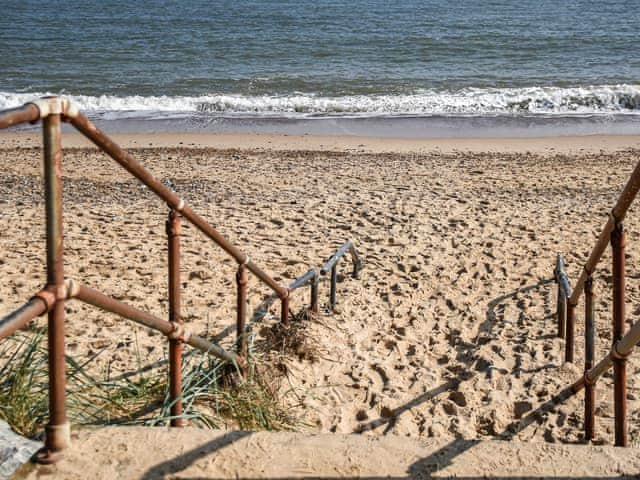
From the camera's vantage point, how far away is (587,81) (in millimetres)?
22781

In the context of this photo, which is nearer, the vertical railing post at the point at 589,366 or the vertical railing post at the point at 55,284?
the vertical railing post at the point at 55,284

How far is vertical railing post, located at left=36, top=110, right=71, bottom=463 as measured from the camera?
2.34 m

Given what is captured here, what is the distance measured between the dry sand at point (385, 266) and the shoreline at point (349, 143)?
1744mm

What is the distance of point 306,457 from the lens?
2.64 m

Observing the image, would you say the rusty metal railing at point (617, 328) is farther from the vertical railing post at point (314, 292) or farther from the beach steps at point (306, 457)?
the vertical railing post at point (314, 292)

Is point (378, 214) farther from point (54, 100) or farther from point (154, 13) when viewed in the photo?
point (154, 13)

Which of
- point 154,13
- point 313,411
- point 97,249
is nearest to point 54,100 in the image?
point 313,411

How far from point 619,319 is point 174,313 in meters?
1.87

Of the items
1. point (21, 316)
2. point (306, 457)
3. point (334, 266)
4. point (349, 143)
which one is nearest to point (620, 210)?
point (306, 457)

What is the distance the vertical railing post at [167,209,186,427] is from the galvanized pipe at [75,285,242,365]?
0.20 feet

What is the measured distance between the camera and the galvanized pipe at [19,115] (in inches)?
84.4

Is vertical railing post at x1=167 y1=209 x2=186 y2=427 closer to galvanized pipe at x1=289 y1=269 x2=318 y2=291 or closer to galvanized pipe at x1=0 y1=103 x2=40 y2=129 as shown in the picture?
galvanized pipe at x1=0 y1=103 x2=40 y2=129

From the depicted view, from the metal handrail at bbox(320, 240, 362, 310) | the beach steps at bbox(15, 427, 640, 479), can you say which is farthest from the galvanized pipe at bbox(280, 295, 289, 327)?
the beach steps at bbox(15, 427, 640, 479)

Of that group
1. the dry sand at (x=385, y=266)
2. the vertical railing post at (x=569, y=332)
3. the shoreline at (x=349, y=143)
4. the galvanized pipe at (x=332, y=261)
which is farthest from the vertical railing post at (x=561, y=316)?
the shoreline at (x=349, y=143)
